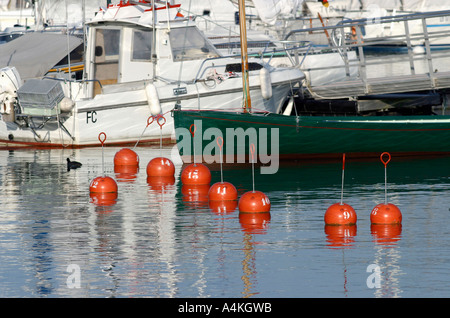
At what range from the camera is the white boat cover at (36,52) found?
29391 millimetres

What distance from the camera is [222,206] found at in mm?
16359

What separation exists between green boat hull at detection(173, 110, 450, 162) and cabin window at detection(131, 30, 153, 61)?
520 cm

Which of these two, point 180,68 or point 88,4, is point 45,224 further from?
point 88,4

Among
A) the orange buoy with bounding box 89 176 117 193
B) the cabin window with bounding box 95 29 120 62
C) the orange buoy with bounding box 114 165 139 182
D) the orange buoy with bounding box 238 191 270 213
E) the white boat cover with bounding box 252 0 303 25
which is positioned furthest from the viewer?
the white boat cover with bounding box 252 0 303 25

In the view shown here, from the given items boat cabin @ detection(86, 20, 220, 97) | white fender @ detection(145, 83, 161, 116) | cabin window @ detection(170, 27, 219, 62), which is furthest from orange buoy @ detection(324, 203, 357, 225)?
cabin window @ detection(170, 27, 219, 62)

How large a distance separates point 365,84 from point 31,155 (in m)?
9.48

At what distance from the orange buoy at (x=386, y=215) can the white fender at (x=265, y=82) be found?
37.0ft

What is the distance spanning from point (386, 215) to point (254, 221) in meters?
2.14

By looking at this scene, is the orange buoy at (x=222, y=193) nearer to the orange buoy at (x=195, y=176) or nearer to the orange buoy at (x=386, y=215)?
the orange buoy at (x=195, y=176)

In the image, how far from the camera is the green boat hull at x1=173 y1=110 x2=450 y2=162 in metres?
21.6

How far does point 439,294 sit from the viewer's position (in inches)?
410

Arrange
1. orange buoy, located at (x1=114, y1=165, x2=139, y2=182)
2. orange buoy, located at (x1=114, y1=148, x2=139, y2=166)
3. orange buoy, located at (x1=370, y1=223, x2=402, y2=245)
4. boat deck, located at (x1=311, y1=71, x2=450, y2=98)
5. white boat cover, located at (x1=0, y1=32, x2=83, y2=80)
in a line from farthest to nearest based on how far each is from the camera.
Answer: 1. white boat cover, located at (x1=0, y1=32, x2=83, y2=80)
2. boat deck, located at (x1=311, y1=71, x2=450, y2=98)
3. orange buoy, located at (x1=114, y1=148, x2=139, y2=166)
4. orange buoy, located at (x1=114, y1=165, x2=139, y2=182)
5. orange buoy, located at (x1=370, y1=223, x2=402, y2=245)

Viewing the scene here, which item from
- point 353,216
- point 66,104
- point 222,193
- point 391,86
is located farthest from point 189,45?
point 353,216

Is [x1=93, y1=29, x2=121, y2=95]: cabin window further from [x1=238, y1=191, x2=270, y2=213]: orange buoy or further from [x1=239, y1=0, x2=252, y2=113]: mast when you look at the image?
[x1=238, y1=191, x2=270, y2=213]: orange buoy
